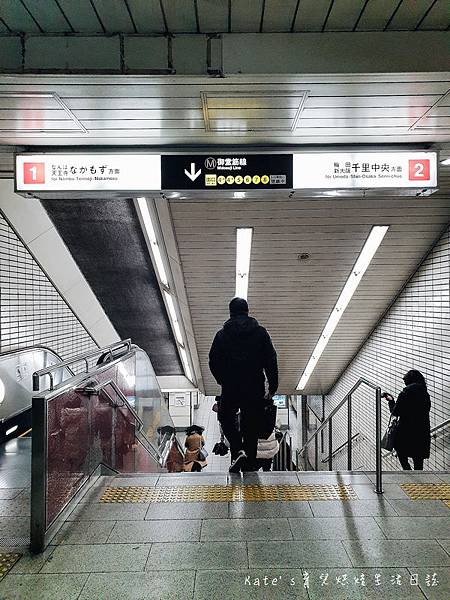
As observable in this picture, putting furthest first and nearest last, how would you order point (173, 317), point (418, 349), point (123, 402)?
point (173, 317), point (418, 349), point (123, 402)

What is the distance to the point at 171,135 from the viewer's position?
3758 millimetres

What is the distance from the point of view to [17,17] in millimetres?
2486

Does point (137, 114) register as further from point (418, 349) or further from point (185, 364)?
point (185, 364)

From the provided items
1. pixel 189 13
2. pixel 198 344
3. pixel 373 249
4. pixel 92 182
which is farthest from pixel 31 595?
pixel 198 344

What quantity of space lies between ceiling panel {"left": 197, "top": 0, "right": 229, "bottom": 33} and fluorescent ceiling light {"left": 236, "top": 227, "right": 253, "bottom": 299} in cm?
337

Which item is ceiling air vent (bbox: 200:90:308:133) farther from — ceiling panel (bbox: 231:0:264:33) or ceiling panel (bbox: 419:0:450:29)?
ceiling panel (bbox: 419:0:450:29)

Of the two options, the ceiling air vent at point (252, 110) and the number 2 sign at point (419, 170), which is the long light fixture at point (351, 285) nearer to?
the number 2 sign at point (419, 170)

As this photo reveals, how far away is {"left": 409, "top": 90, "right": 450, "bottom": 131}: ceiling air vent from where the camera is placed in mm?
3170

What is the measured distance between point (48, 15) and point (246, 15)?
1.02 meters

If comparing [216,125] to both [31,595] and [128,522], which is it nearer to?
[128,522]

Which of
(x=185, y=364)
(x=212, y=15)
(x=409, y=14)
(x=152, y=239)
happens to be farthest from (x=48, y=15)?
(x=185, y=364)

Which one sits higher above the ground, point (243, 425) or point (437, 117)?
point (437, 117)

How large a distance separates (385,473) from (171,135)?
3190 millimetres

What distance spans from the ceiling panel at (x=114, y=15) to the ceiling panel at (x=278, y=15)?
718mm
